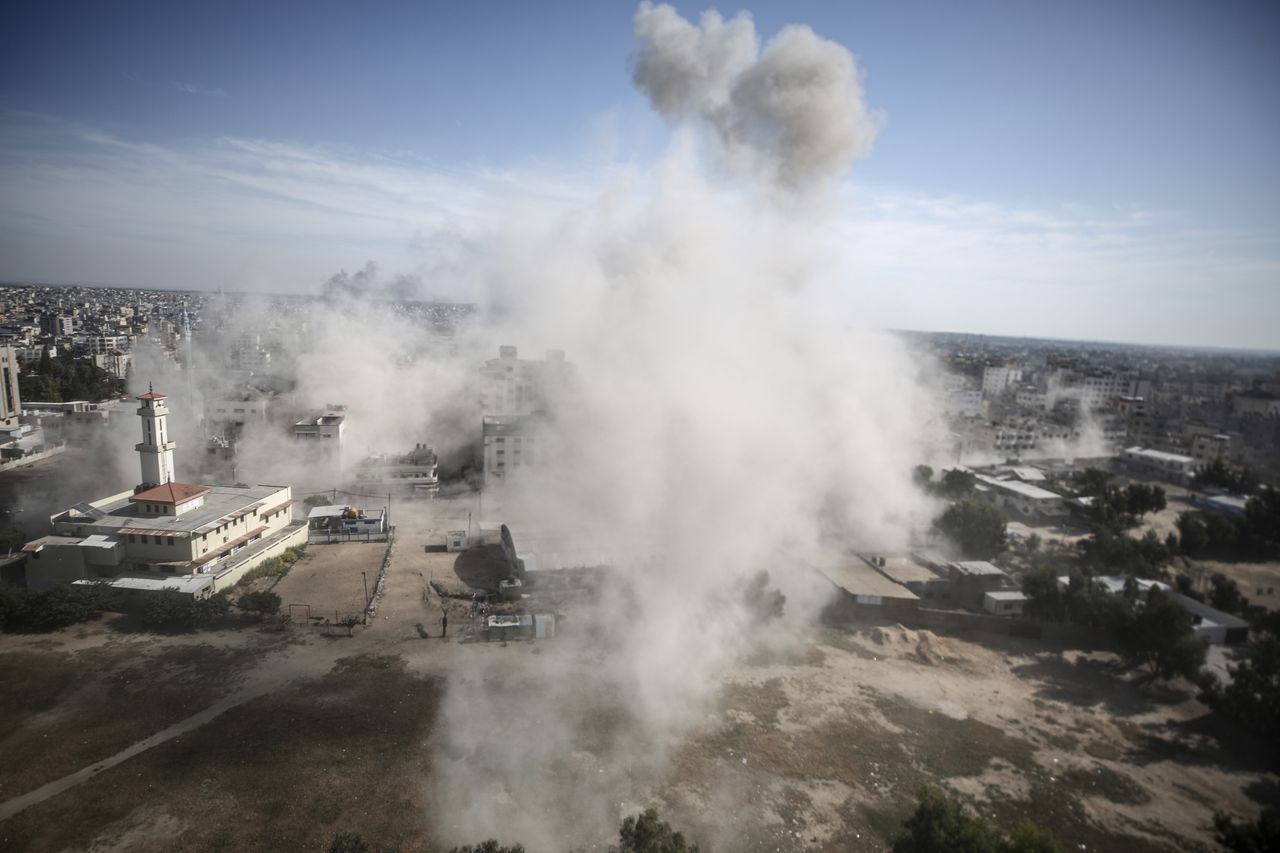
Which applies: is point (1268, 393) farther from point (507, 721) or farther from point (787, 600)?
point (507, 721)

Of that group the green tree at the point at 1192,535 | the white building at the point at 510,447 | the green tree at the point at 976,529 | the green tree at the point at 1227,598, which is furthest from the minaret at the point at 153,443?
the green tree at the point at 1192,535

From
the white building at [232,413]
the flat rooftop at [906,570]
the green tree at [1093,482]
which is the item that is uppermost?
the white building at [232,413]

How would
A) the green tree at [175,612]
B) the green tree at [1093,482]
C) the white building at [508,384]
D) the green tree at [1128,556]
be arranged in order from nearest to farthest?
1. the green tree at [175,612]
2. the green tree at [1128,556]
3. the green tree at [1093,482]
4. the white building at [508,384]

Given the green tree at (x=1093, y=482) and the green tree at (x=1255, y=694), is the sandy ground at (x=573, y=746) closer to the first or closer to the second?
the green tree at (x=1255, y=694)

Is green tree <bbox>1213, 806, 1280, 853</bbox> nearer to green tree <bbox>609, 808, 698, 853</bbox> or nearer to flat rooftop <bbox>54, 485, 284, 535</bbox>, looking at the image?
green tree <bbox>609, 808, 698, 853</bbox>

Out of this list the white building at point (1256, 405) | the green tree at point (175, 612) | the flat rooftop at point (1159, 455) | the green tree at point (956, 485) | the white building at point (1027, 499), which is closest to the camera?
the green tree at point (175, 612)

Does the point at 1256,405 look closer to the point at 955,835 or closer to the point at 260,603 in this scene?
the point at 955,835

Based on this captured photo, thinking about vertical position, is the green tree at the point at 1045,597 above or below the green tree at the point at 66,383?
below

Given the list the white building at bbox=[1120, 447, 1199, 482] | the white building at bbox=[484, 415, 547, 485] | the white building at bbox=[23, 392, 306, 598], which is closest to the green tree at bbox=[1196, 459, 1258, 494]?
the white building at bbox=[1120, 447, 1199, 482]
